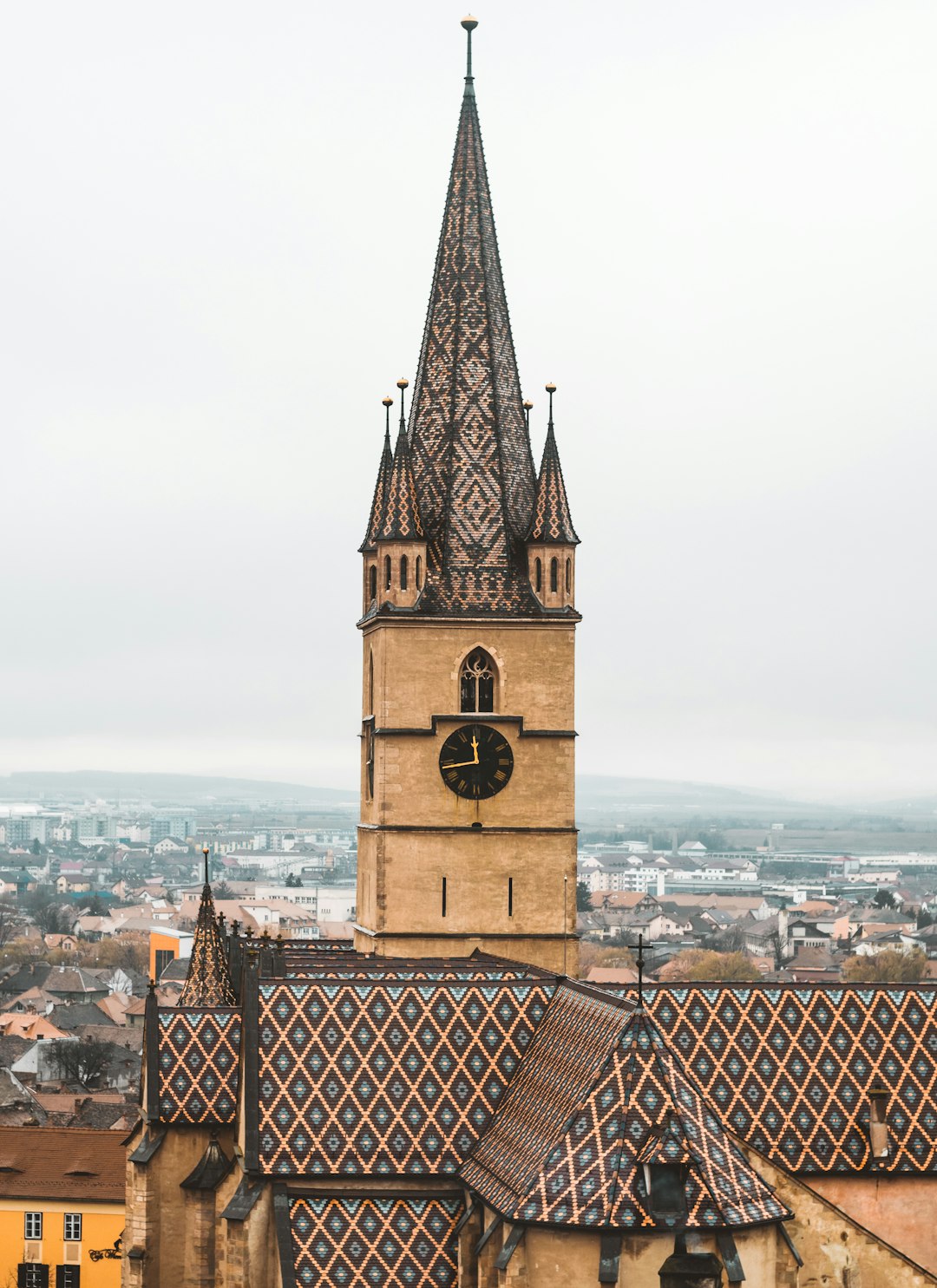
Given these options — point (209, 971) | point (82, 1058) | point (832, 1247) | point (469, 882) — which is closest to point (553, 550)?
point (469, 882)

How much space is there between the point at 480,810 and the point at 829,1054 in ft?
46.2

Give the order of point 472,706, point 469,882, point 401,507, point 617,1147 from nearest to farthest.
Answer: point 617,1147 → point 469,882 → point 401,507 → point 472,706

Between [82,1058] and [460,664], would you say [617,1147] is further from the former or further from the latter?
[82,1058]

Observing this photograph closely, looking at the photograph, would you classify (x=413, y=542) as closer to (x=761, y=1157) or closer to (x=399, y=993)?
(x=399, y=993)

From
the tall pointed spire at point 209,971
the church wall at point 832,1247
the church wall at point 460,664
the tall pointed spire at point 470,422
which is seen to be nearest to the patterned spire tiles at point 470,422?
the tall pointed spire at point 470,422

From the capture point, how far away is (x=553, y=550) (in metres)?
52.5

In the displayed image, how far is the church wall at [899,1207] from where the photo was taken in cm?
3881

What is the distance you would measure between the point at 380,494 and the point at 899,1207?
71.2 feet

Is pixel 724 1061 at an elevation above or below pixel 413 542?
below

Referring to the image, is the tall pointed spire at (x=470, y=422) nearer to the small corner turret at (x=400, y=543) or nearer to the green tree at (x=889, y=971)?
the small corner turret at (x=400, y=543)

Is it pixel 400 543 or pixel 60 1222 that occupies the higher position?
pixel 400 543

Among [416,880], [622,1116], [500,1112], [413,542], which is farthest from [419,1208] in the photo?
[413,542]

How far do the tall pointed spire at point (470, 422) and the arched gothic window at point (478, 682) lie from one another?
112 cm

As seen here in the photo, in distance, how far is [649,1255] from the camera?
34.5m
